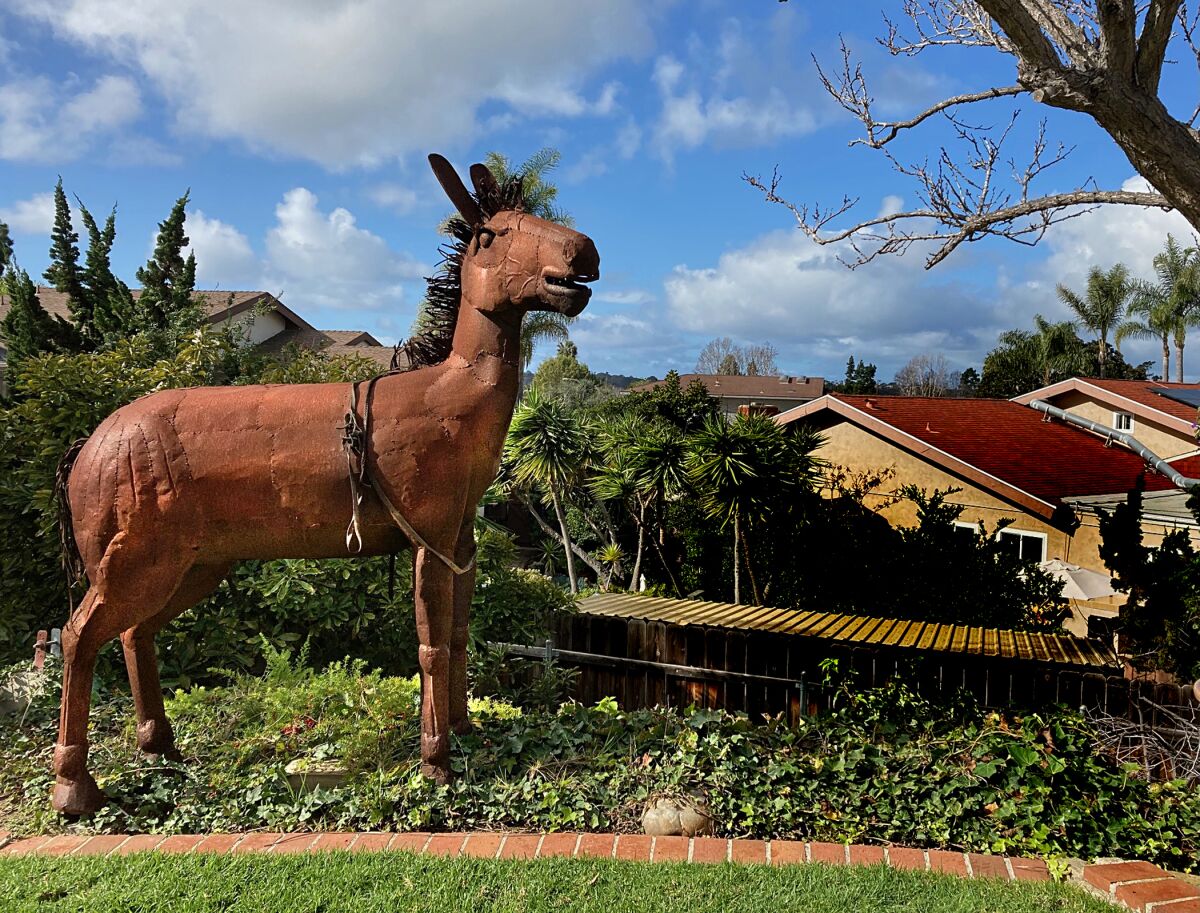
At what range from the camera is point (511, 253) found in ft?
13.0

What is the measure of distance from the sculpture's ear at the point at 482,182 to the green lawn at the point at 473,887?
3195 mm

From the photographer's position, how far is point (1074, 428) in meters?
18.2

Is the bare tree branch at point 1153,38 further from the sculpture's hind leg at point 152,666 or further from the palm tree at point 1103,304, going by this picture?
the palm tree at point 1103,304

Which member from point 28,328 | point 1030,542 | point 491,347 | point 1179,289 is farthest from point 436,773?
point 1179,289

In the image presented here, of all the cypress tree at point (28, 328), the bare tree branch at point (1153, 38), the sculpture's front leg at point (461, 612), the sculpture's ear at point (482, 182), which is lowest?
the sculpture's front leg at point (461, 612)

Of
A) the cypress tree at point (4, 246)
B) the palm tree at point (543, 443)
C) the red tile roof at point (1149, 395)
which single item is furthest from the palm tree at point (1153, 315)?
the cypress tree at point (4, 246)

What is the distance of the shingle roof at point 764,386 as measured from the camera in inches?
2179

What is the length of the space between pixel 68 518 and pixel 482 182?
3.00 m

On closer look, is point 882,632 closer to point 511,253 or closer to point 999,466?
point 511,253

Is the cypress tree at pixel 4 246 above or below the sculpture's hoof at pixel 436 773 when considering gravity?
above

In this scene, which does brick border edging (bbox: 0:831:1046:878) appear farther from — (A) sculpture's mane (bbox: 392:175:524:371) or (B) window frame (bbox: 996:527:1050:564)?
(B) window frame (bbox: 996:527:1050:564)

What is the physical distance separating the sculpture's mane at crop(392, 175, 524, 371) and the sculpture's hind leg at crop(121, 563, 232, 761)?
173cm

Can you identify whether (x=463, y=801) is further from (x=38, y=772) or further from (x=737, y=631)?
(x=737, y=631)

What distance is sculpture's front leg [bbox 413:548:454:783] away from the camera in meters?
4.06
